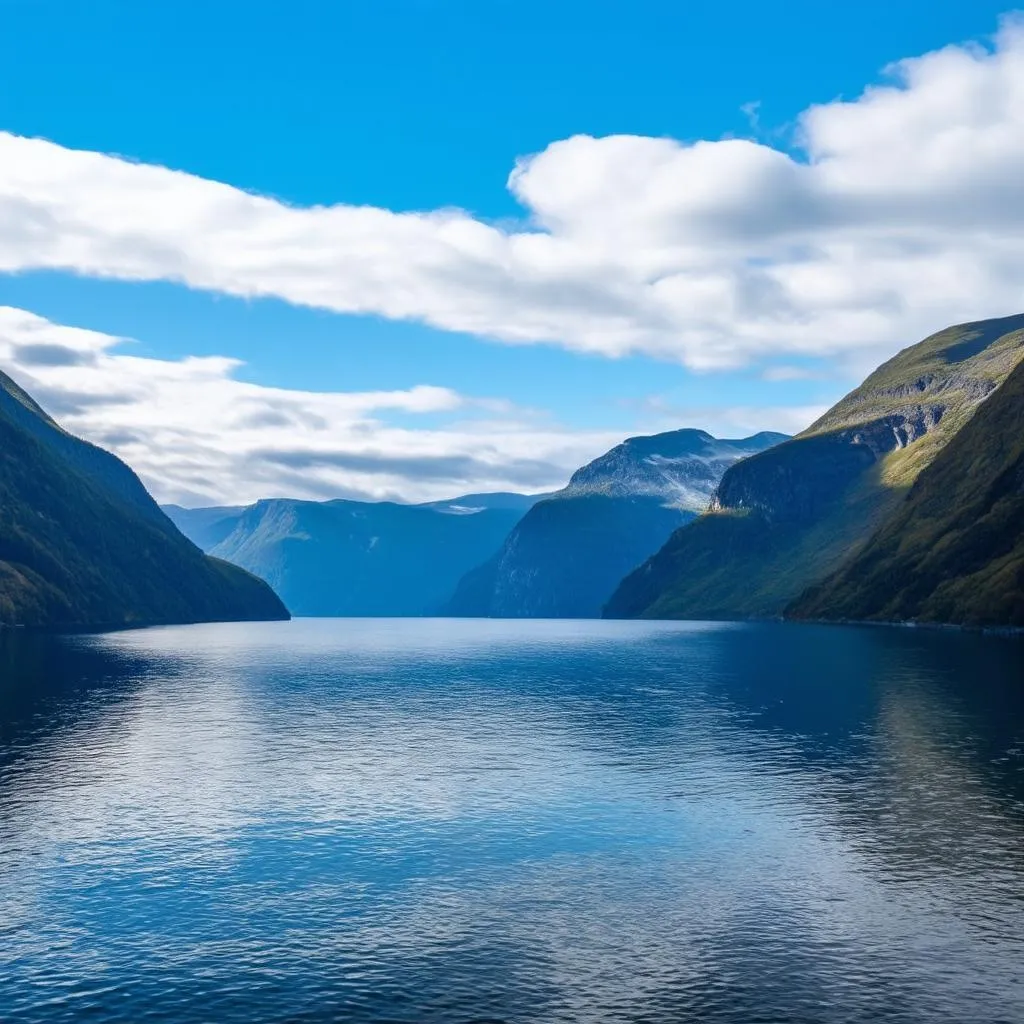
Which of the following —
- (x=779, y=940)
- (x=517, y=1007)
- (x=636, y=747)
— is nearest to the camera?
(x=517, y=1007)

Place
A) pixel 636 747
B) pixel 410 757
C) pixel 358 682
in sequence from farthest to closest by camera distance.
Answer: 1. pixel 358 682
2. pixel 636 747
3. pixel 410 757

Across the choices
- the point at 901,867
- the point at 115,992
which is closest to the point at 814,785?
the point at 901,867

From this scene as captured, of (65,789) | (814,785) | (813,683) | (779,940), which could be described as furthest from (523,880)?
Answer: (813,683)

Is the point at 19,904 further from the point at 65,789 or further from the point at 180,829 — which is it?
the point at 65,789

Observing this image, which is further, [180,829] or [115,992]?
[180,829]

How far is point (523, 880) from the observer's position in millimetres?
62688

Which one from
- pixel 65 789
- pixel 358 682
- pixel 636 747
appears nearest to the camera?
pixel 65 789

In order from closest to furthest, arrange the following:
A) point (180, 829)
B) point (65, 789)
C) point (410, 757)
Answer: point (180, 829), point (65, 789), point (410, 757)

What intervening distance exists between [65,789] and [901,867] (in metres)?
71.4

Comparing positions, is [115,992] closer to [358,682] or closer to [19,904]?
[19,904]

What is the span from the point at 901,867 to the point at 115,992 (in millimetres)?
48086

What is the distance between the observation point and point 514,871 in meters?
64.6

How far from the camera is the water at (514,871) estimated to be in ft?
149

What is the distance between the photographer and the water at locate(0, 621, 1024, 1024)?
45406mm
